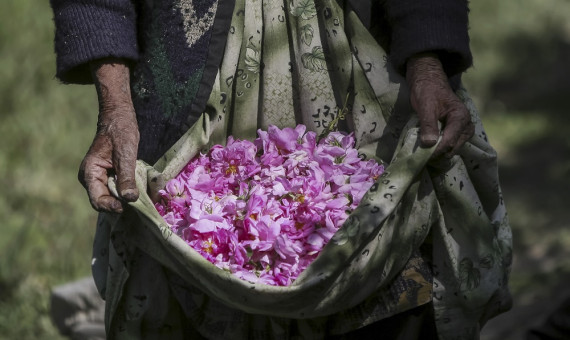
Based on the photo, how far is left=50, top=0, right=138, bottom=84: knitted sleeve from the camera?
2.08 meters

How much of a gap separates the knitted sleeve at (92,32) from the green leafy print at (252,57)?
251mm

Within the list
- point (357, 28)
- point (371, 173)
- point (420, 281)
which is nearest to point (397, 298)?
point (420, 281)

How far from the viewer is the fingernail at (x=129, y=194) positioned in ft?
6.47

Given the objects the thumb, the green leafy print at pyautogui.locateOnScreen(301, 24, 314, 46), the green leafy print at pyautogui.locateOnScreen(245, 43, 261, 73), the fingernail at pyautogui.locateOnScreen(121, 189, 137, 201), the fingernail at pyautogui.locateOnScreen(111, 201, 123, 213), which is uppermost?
the green leafy print at pyautogui.locateOnScreen(301, 24, 314, 46)

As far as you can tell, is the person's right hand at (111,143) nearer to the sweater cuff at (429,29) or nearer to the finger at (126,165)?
the finger at (126,165)

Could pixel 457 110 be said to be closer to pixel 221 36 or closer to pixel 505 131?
pixel 221 36

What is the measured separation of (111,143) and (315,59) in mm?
485

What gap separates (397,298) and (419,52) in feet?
1.73

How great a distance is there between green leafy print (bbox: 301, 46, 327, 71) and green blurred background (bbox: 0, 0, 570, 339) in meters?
2.09

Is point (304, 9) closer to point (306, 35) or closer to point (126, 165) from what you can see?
point (306, 35)

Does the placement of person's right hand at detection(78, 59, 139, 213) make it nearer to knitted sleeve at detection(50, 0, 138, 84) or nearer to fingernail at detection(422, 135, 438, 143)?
knitted sleeve at detection(50, 0, 138, 84)

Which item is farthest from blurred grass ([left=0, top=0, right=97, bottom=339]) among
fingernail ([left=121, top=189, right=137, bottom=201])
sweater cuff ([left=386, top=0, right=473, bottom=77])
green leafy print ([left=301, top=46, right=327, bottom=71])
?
sweater cuff ([left=386, top=0, right=473, bottom=77])

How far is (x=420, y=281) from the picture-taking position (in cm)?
204

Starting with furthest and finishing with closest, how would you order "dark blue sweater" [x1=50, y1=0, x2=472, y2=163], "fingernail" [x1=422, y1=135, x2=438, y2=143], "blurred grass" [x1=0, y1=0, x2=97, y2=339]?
1. "blurred grass" [x1=0, y1=0, x2=97, y2=339]
2. "dark blue sweater" [x1=50, y1=0, x2=472, y2=163]
3. "fingernail" [x1=422, y1=135, x2=438, y2=143]
